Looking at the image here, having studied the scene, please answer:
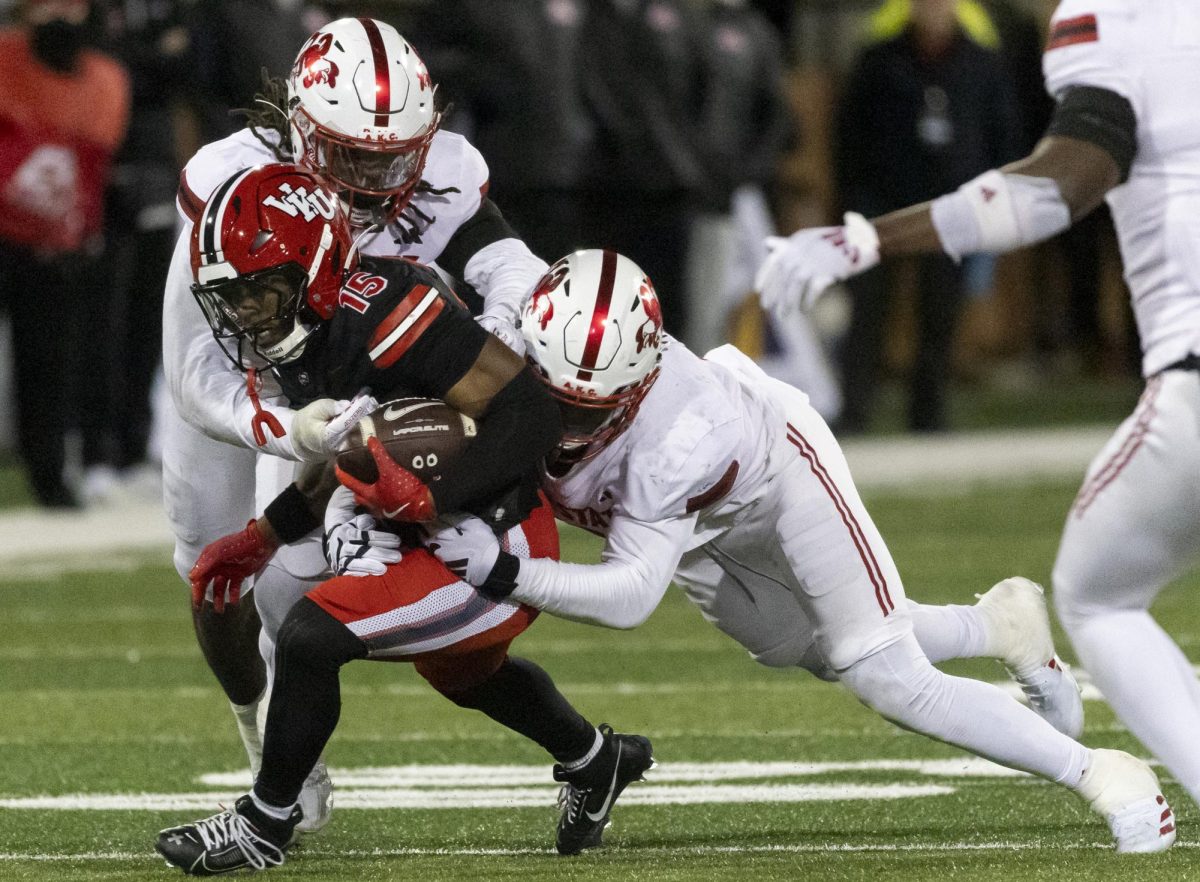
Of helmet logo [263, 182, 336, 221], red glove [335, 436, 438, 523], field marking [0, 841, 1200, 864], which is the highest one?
helmet logo [263, 182, 336, 221]

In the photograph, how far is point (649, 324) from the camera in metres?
4.15

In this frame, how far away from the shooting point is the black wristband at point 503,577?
400 cm

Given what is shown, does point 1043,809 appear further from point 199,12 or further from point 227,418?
point 199,12

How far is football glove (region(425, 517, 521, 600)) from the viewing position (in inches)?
157

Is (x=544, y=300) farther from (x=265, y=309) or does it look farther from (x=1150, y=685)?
(x=1150, y=685)

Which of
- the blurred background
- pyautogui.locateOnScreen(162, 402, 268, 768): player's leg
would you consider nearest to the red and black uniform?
pyautogui.locateOnScreen(162, 402, 268, 768): player's leg

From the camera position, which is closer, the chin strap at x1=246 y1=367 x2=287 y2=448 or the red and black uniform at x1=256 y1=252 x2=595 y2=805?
the red and black uniform at x1=256 y1=252 x2=595 y2=805

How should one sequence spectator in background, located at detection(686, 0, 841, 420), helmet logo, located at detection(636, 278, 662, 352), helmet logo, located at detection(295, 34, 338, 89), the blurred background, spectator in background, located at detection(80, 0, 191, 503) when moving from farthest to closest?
spectator in background, located at detection(686, 0, 841, 420) < spectator in background, located at detection(80, 0, 191, 503) < the blurred background < helmet logo, located at detection(295, 34, 338, 89) < helmet logo, located at detection(636, 278, 662, 352)

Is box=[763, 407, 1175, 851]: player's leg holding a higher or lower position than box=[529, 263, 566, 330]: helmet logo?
lower

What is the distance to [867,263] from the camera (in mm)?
4094

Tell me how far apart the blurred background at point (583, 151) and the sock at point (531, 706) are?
389 centimetres

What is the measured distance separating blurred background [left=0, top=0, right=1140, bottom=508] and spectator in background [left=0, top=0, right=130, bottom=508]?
1 centimetres

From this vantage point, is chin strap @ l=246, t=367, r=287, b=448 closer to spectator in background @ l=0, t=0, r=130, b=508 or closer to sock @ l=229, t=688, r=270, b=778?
sock @ l=229, t=688, r=270, b=778

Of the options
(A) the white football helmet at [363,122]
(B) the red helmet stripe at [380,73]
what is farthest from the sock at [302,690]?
(B) the red helmet stripe at [380,73]
